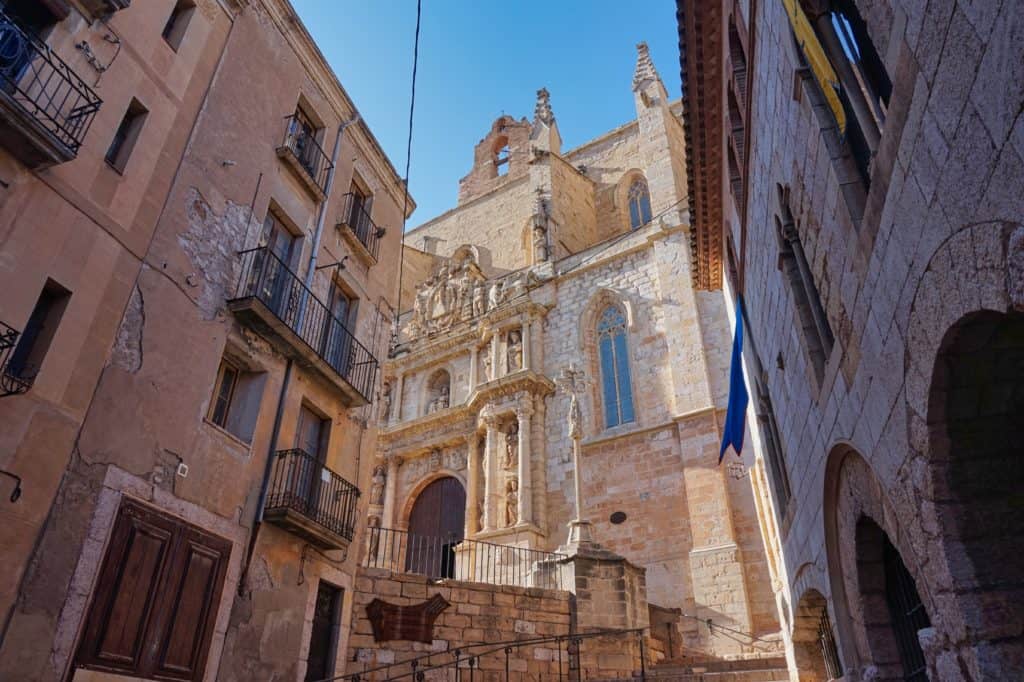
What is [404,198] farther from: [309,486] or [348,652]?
[348,652]

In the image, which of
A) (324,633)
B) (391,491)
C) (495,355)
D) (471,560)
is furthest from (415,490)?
(324,633)

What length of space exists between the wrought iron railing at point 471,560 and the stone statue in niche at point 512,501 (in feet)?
3.27

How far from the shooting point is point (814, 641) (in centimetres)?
989

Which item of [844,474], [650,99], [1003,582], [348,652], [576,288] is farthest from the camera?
[650,99]

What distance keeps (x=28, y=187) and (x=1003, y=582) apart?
850 cm

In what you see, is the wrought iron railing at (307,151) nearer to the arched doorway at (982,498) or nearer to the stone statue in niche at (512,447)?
the arched doorway at (982,498)

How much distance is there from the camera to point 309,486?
10.3m

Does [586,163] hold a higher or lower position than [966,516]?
higher

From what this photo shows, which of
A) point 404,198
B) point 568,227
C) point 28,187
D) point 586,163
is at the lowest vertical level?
point 28,187

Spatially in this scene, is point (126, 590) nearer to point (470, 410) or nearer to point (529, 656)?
Answer: point (529, 656)

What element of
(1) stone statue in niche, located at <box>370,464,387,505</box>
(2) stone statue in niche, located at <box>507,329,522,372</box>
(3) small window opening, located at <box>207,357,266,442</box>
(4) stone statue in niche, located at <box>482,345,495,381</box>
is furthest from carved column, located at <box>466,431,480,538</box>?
(3) small window opening, located at <box>207,357,266,442</box>

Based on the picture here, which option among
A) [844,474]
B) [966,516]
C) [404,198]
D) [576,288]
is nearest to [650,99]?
[576,288]

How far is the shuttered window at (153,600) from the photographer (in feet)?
22.5

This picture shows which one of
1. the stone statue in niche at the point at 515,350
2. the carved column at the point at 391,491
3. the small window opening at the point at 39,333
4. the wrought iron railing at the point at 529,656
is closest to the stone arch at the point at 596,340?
the stone statue in niche at the point at 515,350
